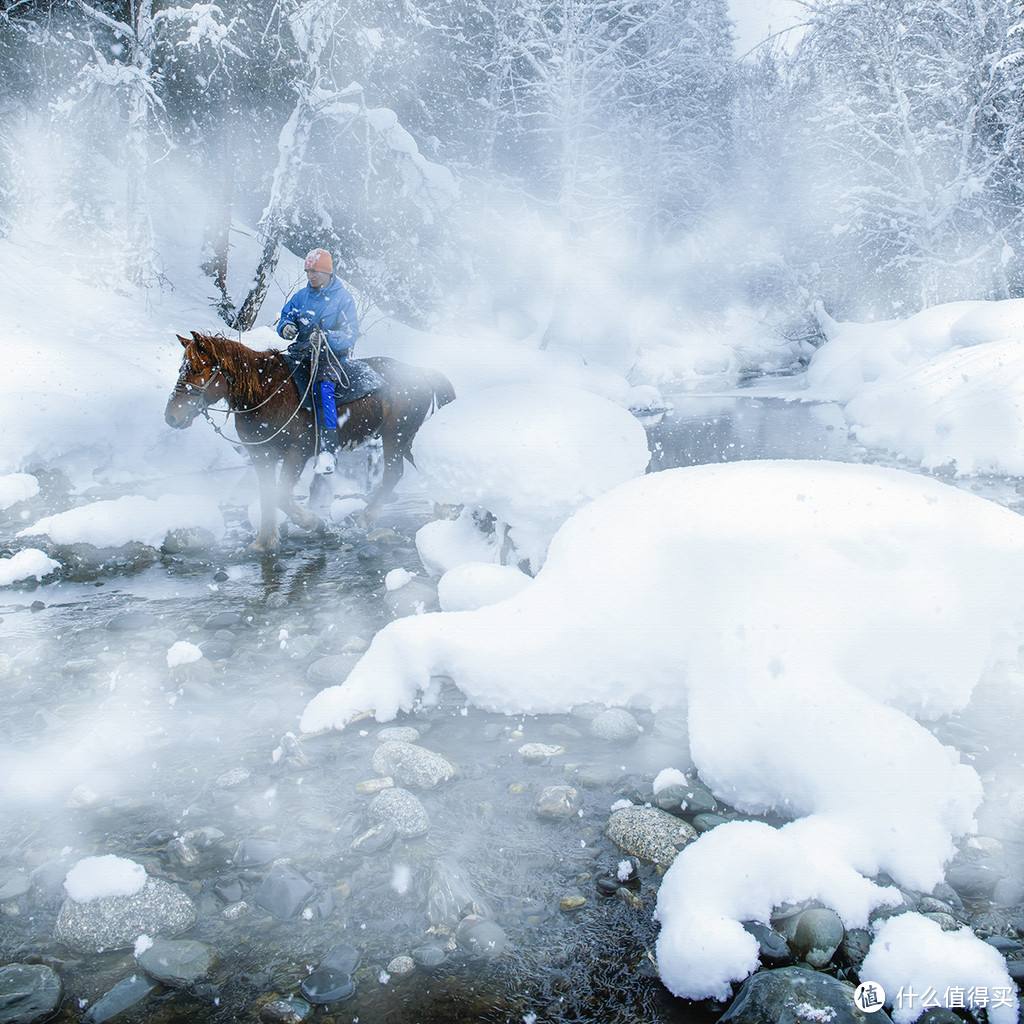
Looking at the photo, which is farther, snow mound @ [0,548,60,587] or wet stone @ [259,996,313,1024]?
snow mound @ [0,548,60,587]

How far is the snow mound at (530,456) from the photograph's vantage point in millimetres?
5855

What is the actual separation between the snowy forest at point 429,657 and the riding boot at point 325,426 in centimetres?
6

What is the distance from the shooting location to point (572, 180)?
2453 cm

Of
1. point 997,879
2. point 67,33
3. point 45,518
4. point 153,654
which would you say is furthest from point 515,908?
point 67,33

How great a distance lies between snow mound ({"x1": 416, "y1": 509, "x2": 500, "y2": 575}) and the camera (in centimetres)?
675

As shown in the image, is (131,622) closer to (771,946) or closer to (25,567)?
(25,567)

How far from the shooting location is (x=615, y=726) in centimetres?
427

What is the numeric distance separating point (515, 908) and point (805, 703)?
1648mm

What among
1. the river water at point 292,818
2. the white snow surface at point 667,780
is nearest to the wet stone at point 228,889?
the river water at point 292,818

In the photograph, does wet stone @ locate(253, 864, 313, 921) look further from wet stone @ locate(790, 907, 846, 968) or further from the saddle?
the saddle

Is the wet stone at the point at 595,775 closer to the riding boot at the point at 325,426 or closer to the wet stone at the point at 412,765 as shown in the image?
the wet stone at the point at 412,765

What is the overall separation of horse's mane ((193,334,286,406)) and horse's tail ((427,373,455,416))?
2.43 metres

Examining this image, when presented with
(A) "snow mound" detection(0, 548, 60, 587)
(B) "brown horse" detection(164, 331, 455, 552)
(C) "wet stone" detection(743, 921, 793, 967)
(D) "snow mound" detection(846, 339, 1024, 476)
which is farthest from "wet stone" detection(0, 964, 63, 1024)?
(D) "snow mound" detection(846, 339, 1024, 476)

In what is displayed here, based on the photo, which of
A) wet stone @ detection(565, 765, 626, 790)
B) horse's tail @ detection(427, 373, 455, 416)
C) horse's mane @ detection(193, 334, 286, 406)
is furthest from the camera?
horse's tail @ detection(427, 373, 455, 416)
